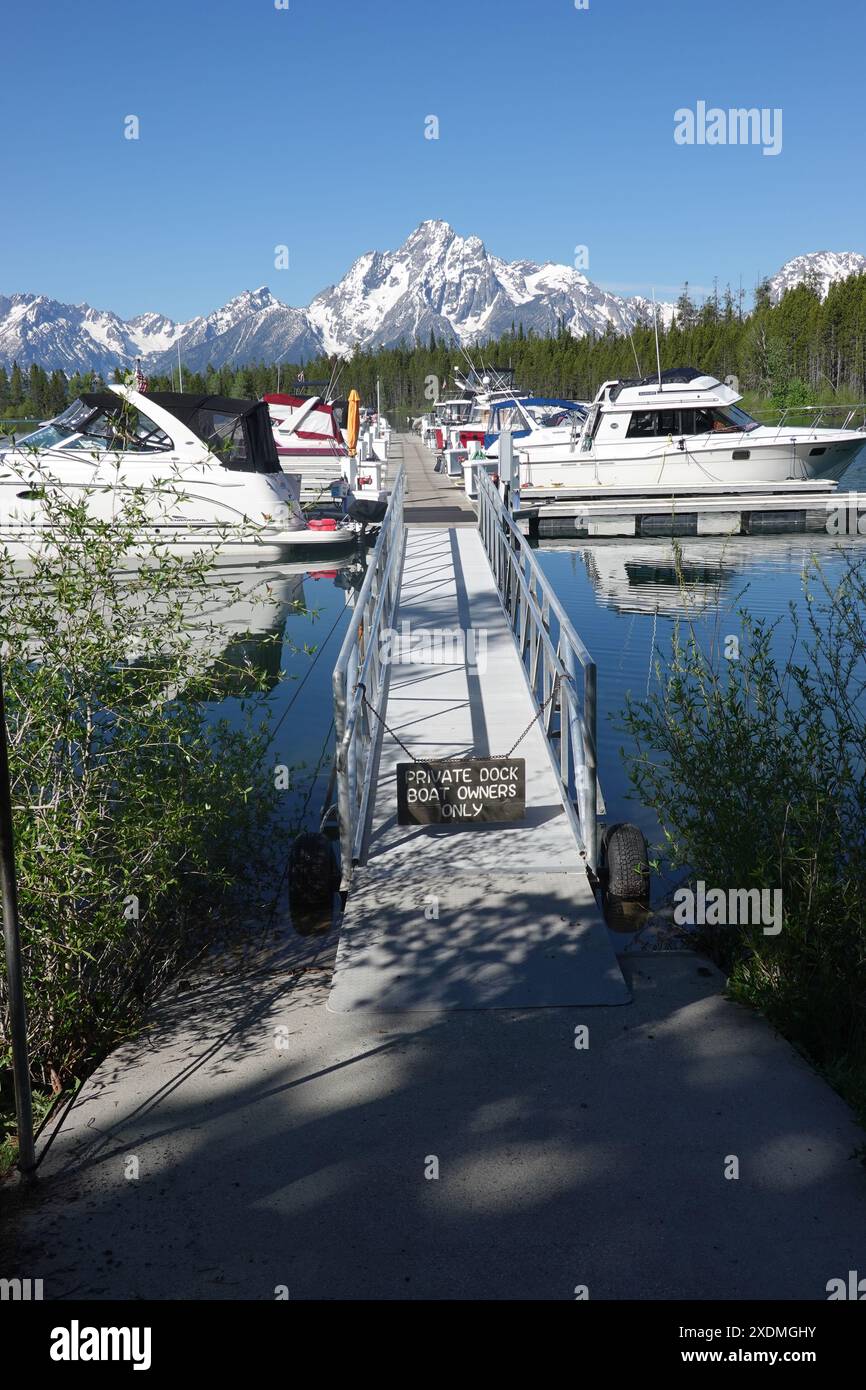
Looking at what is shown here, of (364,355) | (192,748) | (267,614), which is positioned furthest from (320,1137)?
(364,355)

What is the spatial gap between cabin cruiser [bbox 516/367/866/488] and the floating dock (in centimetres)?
1933

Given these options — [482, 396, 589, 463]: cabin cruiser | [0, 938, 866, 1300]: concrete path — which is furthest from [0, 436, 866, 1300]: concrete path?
[482, 396, 589, 463]: cabin cruiser

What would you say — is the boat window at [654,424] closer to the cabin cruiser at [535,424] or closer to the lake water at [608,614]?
the cabin cruiser at [535,424]

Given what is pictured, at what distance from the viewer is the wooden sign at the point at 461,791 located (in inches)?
243

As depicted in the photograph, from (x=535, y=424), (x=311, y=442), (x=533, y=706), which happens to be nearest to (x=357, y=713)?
(x=533, y=706)

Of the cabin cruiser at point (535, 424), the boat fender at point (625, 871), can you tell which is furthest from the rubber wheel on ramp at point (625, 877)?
the cabin cruiser at point (535, 424)

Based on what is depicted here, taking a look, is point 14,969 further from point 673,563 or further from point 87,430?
point 673,563

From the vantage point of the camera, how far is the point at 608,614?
17.6 m

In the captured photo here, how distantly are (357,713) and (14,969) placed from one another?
3294mm

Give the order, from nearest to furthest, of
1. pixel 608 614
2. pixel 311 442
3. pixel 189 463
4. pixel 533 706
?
1. pixel 533 706
2. pixel 608 614
3. pixel 189 463
4. pixel 311 442

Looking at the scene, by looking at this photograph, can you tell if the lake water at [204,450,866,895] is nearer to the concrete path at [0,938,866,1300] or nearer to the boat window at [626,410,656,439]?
the concrete path at [0,938,866,1300]

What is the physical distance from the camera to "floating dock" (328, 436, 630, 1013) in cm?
479

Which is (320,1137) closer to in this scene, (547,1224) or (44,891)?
(547,1224)
